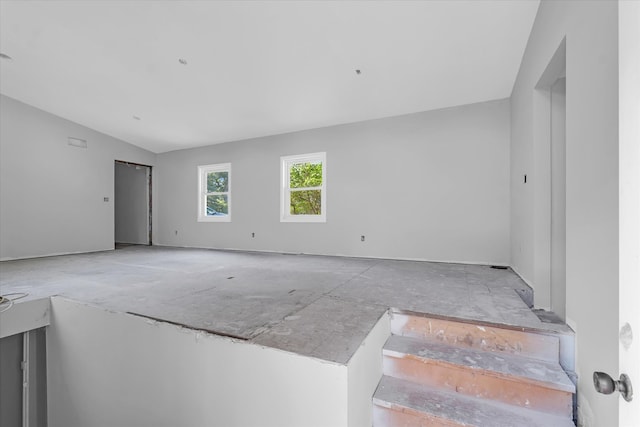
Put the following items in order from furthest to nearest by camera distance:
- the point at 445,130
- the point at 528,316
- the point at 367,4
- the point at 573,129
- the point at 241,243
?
the point at 241,243 < the point at 445,130 < the point at 367,4 < the point at 528,316 < the point at 573,129

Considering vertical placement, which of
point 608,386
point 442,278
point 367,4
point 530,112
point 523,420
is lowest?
point 523,420

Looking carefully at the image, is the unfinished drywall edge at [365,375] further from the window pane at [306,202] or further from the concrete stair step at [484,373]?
the window pane at [306,202]

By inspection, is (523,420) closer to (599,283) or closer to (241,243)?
(599,283)

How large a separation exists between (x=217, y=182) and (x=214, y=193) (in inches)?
10.4

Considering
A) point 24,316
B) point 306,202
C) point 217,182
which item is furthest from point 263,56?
point 217,182

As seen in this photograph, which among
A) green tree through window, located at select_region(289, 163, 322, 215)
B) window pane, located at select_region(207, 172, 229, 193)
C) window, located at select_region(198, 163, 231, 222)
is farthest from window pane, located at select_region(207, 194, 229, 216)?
green tree through window, located at select_region(289, 163, 322, 215)

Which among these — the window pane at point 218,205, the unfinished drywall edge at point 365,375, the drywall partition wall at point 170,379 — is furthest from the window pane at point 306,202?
the drywall partition wall at point 170,379

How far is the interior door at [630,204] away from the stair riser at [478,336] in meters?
1.18

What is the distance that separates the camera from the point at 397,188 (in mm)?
4426

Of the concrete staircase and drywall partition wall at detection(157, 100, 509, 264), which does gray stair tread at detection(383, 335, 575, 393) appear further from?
drywall partition wall at detection(157, 100, 509, 264)

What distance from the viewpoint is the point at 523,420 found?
1411mm

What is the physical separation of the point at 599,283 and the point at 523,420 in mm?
800

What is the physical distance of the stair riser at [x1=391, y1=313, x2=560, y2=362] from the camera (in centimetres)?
166

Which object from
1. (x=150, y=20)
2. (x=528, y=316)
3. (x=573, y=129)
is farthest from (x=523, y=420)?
(x=150, y=20)
